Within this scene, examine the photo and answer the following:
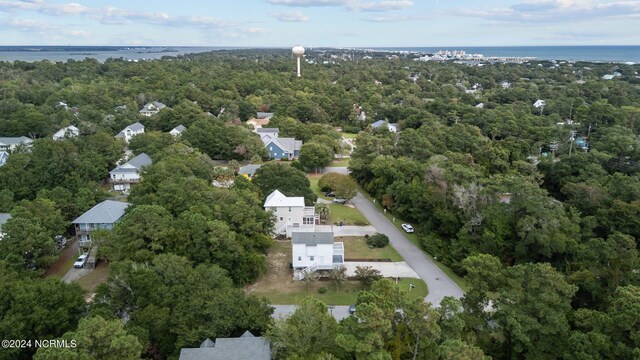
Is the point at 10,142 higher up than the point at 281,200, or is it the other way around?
the point at 10,142

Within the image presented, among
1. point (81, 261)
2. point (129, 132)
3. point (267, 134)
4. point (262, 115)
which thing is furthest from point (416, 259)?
point (262, 115)

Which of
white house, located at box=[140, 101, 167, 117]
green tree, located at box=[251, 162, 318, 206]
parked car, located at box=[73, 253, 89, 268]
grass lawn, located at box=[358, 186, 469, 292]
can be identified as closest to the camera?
grass lawn, located at box=[358, 186, 469, 292]

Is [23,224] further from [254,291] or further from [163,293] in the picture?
[254,291]

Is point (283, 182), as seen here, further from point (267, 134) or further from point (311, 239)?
point (267, 134)

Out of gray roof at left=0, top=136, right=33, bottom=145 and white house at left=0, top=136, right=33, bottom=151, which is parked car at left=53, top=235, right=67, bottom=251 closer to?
white house at left=0, top=136, right=33, bottom=151

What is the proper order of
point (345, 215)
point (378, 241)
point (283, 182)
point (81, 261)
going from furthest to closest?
point (345, 215) < point (283, 182) < point (378, 241) < point (81, 261)

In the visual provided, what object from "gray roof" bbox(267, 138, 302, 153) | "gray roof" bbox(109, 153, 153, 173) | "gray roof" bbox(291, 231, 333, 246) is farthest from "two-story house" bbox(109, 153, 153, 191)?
"gray roof" bbox(291, 231, 333, 246)

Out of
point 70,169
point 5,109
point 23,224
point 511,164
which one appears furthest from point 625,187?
point 5,109
